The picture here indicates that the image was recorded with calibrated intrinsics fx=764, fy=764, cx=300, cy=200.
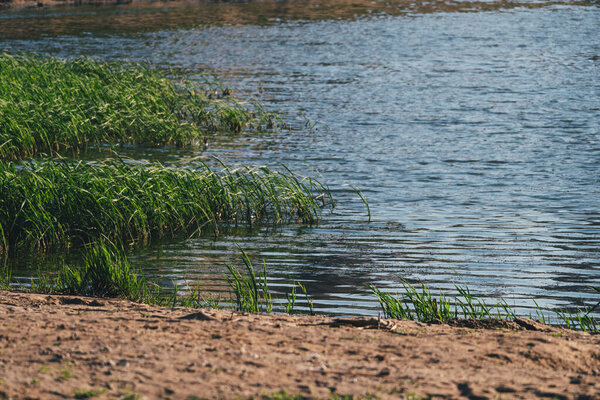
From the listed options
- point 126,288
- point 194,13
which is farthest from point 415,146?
point 194,13

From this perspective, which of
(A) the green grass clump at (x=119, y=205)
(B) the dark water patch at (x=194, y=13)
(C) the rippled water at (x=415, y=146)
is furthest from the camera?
(B) the dark water patch at (x=194, y=13)

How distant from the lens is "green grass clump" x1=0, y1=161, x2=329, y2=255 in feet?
35.4

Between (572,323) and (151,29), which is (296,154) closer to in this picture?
(572,323)

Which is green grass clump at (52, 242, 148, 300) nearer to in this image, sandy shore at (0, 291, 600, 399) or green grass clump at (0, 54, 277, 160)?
sandy shore at (0, 291, 600, 399)

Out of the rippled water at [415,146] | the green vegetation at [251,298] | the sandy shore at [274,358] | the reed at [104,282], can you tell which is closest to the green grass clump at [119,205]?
the rippled water at [415,146]

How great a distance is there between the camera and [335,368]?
5207mm

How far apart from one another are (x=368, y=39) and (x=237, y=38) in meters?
7.63

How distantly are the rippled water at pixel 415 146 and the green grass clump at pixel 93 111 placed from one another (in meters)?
1.04

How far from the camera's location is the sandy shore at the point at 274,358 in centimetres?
481

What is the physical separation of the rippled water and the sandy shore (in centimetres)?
193

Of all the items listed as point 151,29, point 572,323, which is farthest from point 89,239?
point 151,29

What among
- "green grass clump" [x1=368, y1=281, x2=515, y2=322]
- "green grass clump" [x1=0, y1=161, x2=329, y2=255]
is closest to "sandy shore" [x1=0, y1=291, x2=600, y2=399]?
"green grass clump" [x1=368, y1=281, x2=515, y2=322]

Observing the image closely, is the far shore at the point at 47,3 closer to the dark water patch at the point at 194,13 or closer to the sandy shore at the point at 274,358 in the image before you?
the dark water patch at the point at 194,13

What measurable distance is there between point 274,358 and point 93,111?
46.7 feet
